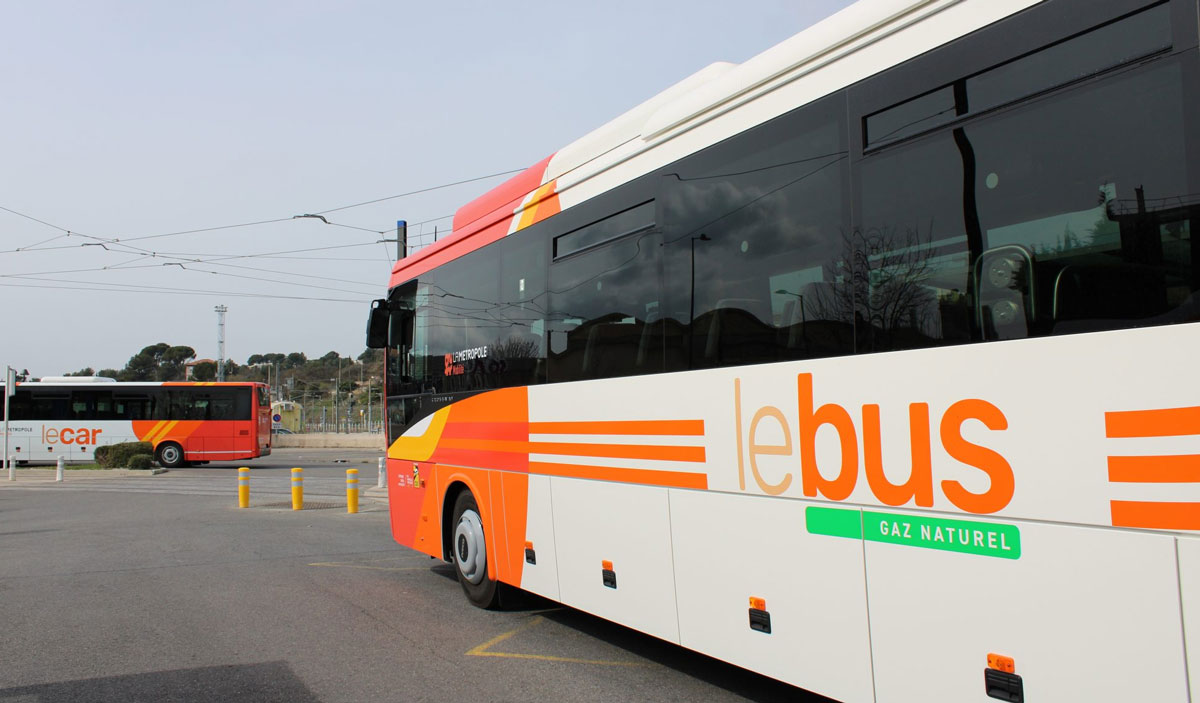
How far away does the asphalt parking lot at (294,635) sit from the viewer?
5.52 metres

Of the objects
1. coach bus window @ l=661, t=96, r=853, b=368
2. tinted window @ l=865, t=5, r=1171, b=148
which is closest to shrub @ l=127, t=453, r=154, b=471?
coach bus window @ l=661, t=96, r=853, b=368

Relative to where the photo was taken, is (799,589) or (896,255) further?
(799,589)

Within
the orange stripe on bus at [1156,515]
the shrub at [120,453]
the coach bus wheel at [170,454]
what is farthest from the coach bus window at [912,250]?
the coach bus wheel at [170,454]

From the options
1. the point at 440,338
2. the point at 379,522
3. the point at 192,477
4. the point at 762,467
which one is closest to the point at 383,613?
the point at 440,338

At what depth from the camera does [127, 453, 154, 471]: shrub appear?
1238 inches

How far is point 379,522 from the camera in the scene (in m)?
15.1

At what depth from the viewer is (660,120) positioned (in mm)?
5441

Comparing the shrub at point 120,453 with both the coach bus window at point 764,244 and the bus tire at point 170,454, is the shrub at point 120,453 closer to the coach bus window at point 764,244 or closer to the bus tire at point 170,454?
the bus tire at point 170,454

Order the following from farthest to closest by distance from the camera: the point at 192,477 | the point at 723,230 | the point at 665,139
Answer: the point at 192,477, the point at 665,139, the point at 723,230

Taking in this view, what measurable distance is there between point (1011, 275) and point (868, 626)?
157cm

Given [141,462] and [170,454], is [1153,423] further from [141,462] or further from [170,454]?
[170,454]

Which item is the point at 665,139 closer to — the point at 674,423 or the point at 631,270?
the point at 631,270

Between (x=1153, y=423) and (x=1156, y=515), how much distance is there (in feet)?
0.93

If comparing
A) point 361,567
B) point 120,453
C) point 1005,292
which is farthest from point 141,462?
point 1005,292
